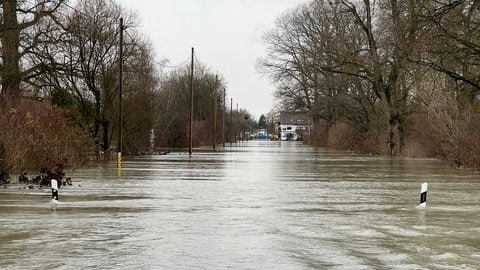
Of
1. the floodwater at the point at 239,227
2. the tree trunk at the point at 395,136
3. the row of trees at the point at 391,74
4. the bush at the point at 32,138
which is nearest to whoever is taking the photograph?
the floodwater at the point at 239,227

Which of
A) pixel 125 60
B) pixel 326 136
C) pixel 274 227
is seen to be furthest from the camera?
pixel 326 136

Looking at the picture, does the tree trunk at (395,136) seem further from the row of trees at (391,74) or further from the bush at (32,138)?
the bush at (32,138)

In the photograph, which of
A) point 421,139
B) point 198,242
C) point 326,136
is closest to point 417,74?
point 421,139

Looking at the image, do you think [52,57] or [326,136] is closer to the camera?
[52,57]

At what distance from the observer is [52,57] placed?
37.4m

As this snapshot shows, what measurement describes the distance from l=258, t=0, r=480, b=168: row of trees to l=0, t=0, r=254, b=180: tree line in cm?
1573

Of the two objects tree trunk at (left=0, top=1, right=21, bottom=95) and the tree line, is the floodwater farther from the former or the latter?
tree trunk at (left=0, top=1, right=21, bottom=95)

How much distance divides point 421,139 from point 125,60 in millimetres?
22655

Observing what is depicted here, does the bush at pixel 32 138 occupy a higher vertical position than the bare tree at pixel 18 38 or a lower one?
lower

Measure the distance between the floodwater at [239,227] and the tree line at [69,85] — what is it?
406cm

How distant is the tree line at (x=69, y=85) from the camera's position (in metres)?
25.5

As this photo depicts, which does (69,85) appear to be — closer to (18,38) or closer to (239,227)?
(18,38)

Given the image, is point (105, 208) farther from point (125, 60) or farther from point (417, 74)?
point (417, 74)

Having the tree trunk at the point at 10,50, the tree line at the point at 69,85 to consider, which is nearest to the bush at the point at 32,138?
the tree line at the point at 69,85
